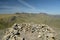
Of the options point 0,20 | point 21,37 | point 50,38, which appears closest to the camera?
point 50,38

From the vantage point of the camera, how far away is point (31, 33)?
9.73 metres

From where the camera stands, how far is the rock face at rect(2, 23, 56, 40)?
9203 millimetres

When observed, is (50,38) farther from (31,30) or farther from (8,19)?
(8,19)

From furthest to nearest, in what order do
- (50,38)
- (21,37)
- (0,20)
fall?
(0,20), (21,37), (50,38)

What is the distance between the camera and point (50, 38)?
353 inches

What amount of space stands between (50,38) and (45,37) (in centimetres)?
36

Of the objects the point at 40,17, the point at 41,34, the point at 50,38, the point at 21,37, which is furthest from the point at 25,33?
the point at 40,17

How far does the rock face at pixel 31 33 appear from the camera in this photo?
9203mm

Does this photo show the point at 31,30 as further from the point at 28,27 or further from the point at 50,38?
the point at 50,38

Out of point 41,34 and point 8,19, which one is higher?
point 41,34

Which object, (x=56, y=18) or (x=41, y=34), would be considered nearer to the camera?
(x=41, y=34)

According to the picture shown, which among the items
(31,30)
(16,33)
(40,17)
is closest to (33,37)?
(31,30)

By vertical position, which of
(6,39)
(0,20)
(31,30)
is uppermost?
(31,30)

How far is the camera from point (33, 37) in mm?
9547
